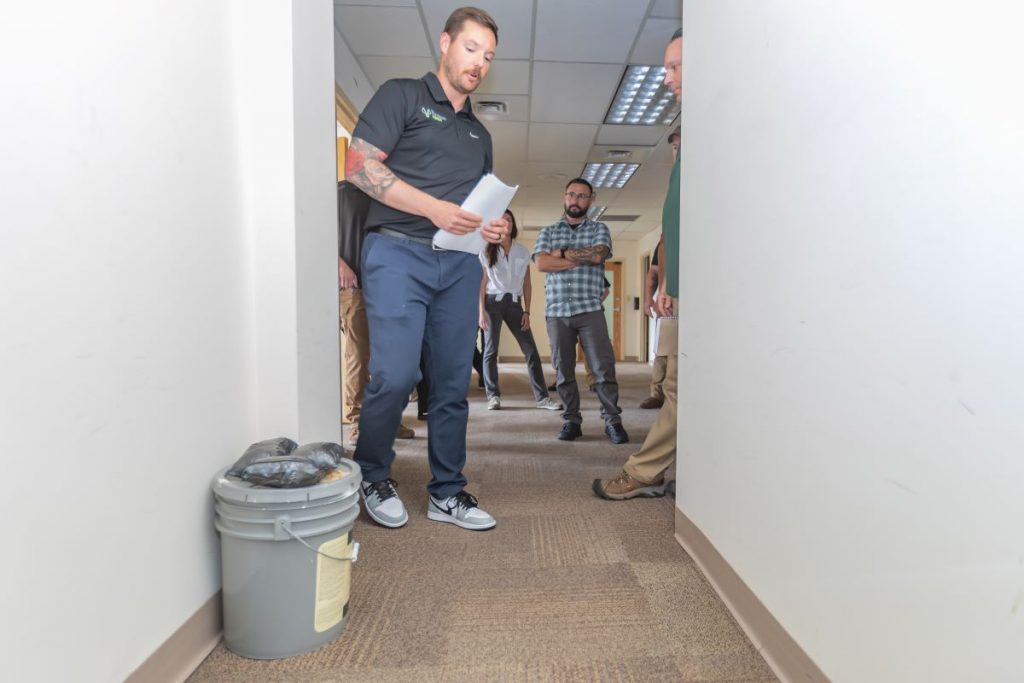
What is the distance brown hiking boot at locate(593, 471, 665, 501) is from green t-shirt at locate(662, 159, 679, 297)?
1.99ft

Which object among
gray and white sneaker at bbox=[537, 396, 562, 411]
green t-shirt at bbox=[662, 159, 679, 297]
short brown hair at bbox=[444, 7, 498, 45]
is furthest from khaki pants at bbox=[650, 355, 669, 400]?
short brown hair at bbox=[444, 7, 498, 45]

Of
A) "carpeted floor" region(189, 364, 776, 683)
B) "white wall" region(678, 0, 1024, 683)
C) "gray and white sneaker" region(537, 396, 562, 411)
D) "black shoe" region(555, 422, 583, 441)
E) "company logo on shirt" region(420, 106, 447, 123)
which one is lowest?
"gray and white sneaker" region(537, 396, 562, 411)

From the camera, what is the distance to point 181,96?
0.86m

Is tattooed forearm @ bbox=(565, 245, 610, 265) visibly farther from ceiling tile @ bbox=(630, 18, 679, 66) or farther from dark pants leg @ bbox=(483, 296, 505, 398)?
ceiling tile @ bbox=(630, 18, 679, 66)

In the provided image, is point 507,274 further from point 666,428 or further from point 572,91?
point 666,428

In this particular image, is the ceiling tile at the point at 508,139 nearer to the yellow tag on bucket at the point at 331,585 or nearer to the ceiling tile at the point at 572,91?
the ceiling tile at the point at 572,91

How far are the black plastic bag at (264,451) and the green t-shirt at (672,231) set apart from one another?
122 cm

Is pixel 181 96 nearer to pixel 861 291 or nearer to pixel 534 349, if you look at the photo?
pixel 861 291

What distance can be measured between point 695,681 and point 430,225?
1.11 metres

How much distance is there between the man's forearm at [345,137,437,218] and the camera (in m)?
1.32

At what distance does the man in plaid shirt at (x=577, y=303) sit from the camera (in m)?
2.55

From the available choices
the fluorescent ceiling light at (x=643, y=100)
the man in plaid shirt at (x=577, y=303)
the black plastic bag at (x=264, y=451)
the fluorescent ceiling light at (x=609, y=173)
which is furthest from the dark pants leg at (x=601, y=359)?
the fluorescent ceiling light at (x=609, y=173)

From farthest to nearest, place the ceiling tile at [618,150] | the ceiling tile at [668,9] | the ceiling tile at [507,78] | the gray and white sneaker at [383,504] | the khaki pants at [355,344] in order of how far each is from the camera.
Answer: the ceiling tile at [618,150] → the ceiling tile at [507,78] → the ceiling tile at [668,9] → the khaki pants at [355,344] → the gray and white sneaker at [383,504]

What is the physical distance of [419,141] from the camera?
4.62ft
